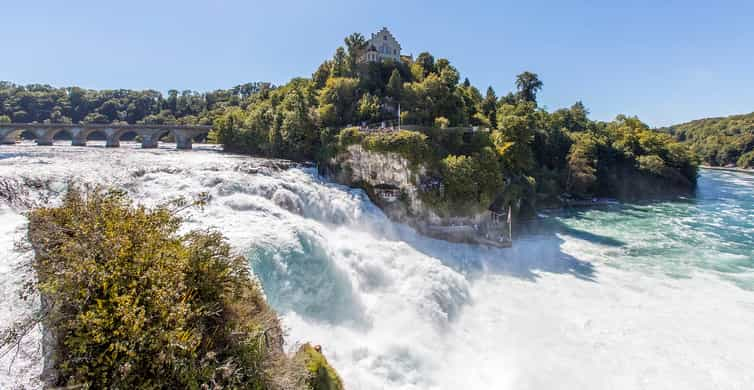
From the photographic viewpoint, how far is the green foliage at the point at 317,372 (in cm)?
712

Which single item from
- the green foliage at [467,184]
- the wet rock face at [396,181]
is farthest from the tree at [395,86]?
the green foliage at [467,184]

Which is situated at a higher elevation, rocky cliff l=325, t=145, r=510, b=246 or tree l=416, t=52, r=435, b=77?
tree l=416, t=52, r=435, b=77

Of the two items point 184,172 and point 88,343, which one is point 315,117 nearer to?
point 184,172

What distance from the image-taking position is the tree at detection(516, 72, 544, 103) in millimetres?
64438

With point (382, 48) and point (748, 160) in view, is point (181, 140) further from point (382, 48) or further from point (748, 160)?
point (748, 160)

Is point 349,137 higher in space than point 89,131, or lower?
lower

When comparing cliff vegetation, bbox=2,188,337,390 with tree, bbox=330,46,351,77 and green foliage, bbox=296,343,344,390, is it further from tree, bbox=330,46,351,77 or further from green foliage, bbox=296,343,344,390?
tree, bbox=330,46,351,77

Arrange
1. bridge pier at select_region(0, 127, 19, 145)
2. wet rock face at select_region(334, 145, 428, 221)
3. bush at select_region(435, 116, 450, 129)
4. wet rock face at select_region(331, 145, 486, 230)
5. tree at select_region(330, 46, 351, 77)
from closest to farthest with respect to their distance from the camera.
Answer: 1. wet rock face at select_region(331, 145, 486, 230)
2. wet rock face at select_region(334, 145, 428, 221)
3. bush at select_region(435, 116, 450, 129)
4. tree at select_region(330, 46, 351, 77)
5. bridge pier at select_region(0, 127, 19, 145)

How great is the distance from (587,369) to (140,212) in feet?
46.3

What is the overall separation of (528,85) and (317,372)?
228 ft

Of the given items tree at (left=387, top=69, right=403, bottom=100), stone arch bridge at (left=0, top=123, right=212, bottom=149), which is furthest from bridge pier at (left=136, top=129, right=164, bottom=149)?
tree at (left=387, top=69, right=403, bottom=100)

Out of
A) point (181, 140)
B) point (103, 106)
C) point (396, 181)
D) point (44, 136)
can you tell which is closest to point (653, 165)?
point (396, 181)

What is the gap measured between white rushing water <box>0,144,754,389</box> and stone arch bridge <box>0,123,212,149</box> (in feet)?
88.0

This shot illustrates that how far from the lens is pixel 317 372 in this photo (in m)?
7.34
